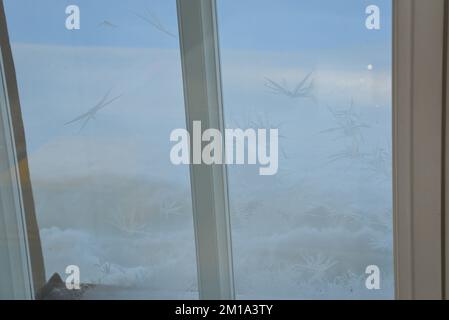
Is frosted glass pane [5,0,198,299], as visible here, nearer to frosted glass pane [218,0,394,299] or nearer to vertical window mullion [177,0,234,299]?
vertical window mullion [177,0,234,299]

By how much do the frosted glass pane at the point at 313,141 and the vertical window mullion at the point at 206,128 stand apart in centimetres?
3

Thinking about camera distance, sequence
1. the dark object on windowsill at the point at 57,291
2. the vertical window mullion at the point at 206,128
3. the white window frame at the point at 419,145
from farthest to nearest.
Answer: the dark object on windowsill at the point at 57,291 < the vertical window mullion at the point at 206,128 < the white window frame at the point at 419,145

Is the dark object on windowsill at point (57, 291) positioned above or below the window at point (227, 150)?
below

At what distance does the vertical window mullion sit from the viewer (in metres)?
1.06

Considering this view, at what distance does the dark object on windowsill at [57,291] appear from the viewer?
1176mm

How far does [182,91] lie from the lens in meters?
1.09

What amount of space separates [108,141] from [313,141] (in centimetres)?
52

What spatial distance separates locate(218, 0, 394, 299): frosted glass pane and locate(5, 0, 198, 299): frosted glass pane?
158mm

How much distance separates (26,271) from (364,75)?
1.02m

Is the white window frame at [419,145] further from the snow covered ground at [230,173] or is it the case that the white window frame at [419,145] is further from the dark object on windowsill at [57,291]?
the dark object on windowsill at [57,291]

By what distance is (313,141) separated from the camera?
42.0 inches

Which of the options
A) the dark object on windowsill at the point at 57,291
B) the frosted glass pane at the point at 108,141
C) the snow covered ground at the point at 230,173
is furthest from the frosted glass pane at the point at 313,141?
the dark object on windowsill at the point at 57,291
